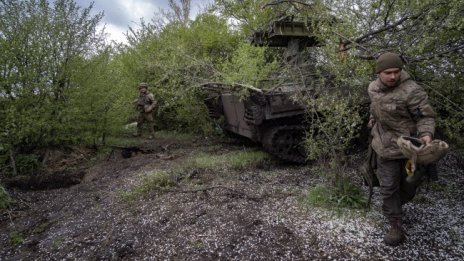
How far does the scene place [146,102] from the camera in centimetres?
1038

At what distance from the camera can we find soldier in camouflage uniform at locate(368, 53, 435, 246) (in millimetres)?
3148

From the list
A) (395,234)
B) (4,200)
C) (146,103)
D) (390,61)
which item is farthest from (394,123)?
(146,103)

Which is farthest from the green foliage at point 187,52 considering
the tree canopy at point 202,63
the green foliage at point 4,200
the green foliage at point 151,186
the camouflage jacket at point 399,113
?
the camouflage jacket at point 399,113

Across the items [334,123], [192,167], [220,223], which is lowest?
[220,223]

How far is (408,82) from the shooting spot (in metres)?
3.27

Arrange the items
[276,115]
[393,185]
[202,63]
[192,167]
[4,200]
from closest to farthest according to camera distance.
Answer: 1. [393,185]
2. [4,200]
3. [276,115]
4. [192,167]
5. [202,63]

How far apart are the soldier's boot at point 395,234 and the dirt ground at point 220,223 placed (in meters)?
0.06

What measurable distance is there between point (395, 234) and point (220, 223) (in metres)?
1.90

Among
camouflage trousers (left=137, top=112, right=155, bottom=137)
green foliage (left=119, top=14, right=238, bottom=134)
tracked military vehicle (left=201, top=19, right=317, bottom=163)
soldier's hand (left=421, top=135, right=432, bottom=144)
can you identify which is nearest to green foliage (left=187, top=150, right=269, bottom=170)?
tracked military vehicle (left=201, top=19, right=317, bottom=163)

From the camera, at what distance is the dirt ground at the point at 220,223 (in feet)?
11.5

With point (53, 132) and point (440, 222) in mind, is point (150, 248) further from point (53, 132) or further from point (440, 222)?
point (53, 132)

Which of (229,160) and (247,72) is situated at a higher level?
(247,72)

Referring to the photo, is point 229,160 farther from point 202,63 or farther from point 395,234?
point 395,234

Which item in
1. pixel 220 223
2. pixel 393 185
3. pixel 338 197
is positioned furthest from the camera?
pixel 338 197
